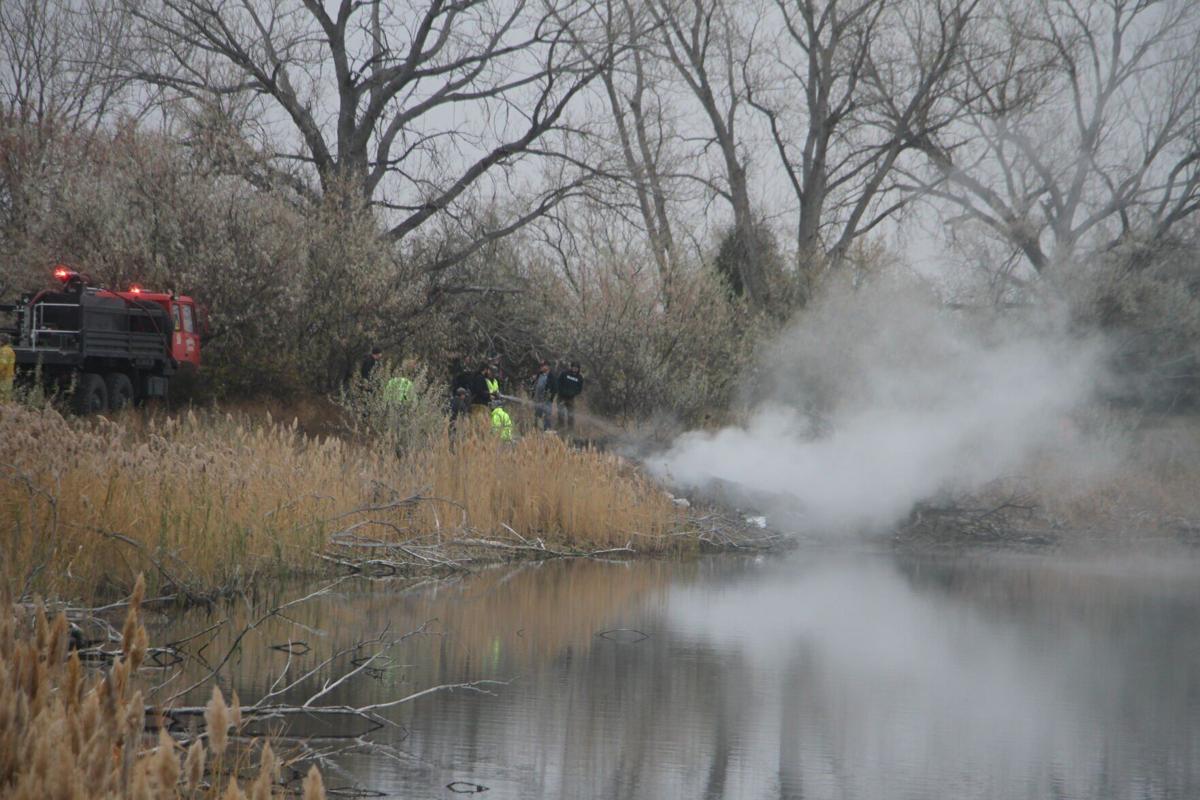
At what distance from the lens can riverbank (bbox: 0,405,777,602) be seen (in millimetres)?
10133

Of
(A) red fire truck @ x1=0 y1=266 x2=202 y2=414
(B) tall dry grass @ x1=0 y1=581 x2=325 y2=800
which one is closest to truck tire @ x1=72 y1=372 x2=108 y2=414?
(A) red fire truck @ x1=0 y1=266 x2=202 y2=414

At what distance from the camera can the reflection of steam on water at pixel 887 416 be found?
2353cm

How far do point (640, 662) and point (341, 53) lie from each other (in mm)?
26766

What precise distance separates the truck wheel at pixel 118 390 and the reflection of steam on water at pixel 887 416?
9.31m

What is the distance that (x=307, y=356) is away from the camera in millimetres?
30422

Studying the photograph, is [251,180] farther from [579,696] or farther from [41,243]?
[579,696]

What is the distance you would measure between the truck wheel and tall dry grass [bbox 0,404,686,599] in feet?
28.7

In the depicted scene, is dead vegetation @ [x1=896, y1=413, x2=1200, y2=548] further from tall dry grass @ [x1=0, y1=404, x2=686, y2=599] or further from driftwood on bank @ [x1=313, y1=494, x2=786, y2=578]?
tall dry grass @ [x1=0, y1=404, x2=686, y2=599]

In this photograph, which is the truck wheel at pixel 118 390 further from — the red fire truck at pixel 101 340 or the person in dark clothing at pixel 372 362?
the person in dark clothing at pixel 372 362

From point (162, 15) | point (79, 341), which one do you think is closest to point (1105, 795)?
point (79, 341)

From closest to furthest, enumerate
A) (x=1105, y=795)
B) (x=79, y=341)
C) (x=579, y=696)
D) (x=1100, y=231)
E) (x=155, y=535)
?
(x=1105, y=795) → (x=579, y=696) → (x=155, y=535) → (x=79, y=341) → (x=1100, y=231)

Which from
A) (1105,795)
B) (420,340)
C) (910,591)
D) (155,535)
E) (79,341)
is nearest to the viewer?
(1105,795)

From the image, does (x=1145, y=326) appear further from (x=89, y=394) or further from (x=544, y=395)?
(x=89, y=394)

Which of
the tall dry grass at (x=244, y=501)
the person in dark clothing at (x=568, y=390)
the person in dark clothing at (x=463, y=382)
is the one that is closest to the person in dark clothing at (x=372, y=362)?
the person in dark clothing at (x=463, y=382)
